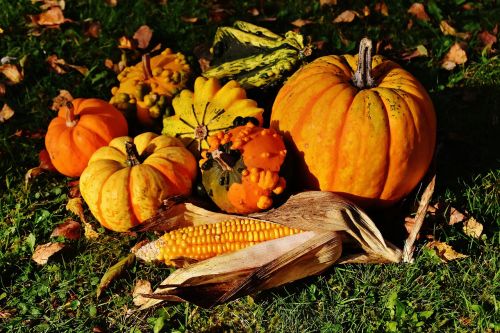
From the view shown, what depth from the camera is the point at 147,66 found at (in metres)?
4.58

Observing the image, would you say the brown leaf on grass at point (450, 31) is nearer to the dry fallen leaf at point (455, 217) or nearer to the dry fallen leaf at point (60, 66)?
the dry fallen leaf at point (455, 217)

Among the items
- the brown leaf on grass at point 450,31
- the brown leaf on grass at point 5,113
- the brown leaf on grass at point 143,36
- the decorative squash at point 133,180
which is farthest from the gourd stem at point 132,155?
the brown leaf on grass at point 450,31

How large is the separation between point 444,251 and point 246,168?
1.29 m

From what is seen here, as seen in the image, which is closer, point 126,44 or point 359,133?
point 359,133

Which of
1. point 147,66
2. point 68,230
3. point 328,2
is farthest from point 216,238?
point 328,2

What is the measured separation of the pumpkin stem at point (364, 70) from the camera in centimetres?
358

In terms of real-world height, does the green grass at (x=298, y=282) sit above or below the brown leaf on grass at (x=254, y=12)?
below

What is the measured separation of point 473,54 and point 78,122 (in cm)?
338

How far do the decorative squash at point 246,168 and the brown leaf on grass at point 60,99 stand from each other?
72.8 inches

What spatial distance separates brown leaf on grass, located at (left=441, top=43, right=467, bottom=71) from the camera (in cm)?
509

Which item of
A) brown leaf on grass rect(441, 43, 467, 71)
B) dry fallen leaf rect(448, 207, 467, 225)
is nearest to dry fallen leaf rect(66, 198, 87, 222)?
dry fallen leaf rect(448, 207, 467, 225)

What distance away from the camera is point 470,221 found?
12.2 ft

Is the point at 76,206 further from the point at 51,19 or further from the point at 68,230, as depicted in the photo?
the point at 51,19

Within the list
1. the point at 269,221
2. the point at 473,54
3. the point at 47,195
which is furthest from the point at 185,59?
the point at 473,54
